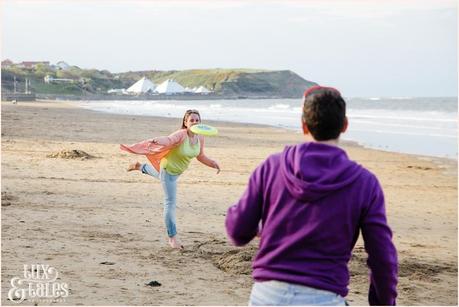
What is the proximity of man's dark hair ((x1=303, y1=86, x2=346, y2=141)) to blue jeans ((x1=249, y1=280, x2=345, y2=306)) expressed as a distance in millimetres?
617

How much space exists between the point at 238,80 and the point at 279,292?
630ft

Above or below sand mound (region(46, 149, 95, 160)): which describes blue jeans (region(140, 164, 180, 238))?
above

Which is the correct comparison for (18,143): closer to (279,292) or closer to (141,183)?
(141,183)

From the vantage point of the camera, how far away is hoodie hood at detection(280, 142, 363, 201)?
9.42 ft

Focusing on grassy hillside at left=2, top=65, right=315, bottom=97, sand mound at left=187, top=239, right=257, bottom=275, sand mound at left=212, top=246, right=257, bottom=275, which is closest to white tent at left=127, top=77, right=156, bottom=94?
grassy hillside at left=2, top=65, right=315, bottom=97

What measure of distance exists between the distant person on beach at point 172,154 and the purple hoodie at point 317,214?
474cm

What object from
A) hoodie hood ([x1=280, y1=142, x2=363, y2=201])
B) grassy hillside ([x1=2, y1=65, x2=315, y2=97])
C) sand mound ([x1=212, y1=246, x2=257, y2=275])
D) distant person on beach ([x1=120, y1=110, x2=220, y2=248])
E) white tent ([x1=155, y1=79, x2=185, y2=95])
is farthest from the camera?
white tent ([x1=155, y1=79, x2=185, y2=95])

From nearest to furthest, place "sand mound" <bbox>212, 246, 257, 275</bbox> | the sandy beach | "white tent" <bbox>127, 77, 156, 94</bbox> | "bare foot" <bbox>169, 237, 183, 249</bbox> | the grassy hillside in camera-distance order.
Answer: the sandy beach → "sand mound" <bbox>212, 246, 257, 275</bbox> → "bare foot" <bbox>169, 237, 183, 249</bbox> → the grassy hillside → "white tent" <bbox>127, 77, 156, 94</bbox>

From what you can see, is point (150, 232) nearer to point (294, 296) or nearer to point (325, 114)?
point (294, 296)

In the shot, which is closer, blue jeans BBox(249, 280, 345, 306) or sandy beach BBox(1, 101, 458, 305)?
blue jeans BBox(249, 280, 345, 306)

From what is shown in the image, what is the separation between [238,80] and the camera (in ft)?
636

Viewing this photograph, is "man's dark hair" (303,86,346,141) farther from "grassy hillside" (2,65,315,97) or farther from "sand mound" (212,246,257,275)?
"grassy hillside" (2,65,315,97)

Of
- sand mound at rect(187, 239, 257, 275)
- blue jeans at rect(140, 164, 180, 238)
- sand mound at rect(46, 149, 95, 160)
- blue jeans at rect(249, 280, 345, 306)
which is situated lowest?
sand mound at rect(187, 239, 257, 275)

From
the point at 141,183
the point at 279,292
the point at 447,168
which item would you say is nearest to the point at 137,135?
the point at 447,168
